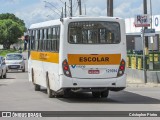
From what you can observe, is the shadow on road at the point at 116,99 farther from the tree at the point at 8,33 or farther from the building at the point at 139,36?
the tree at the point at 8,33

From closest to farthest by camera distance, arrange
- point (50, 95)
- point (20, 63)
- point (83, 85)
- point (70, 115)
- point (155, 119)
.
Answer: point (155, 119)
point (70, 115)
point (83, 85)
point (50, 95)
point (20, 63)

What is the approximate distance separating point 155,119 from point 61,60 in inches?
244

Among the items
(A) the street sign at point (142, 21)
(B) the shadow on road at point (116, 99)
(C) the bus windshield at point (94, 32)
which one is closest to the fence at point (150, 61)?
(A) the street sign at point (142, 21)

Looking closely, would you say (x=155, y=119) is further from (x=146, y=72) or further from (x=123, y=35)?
(x=146, y=72)

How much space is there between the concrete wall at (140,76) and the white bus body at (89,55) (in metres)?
9.86

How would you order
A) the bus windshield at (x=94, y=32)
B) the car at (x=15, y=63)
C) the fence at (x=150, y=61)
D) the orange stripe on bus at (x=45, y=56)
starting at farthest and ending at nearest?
1. the car at (x=15, y=63)
2. the fence at (x=150, y=61)
3. the orange stripe on bus at (x=45, y=56)
4. the bus windshield at (x=94, y=32)

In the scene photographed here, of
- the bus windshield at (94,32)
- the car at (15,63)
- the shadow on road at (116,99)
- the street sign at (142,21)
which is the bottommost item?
the shadow on road at (116,99)

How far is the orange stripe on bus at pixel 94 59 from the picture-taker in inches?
744

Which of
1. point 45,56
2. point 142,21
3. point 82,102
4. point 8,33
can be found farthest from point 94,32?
point 8,33

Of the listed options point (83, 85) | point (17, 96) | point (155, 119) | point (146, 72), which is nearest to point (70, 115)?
point (155, 119)

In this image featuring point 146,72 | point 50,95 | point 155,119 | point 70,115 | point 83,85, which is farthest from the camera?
point 146,72

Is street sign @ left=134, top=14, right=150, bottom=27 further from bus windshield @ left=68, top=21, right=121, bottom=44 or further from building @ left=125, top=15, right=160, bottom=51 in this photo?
building @ left=125, top=15, right=160, bottom=51

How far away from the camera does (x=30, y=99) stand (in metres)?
19.9

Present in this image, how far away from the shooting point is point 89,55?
18984 millimetres
